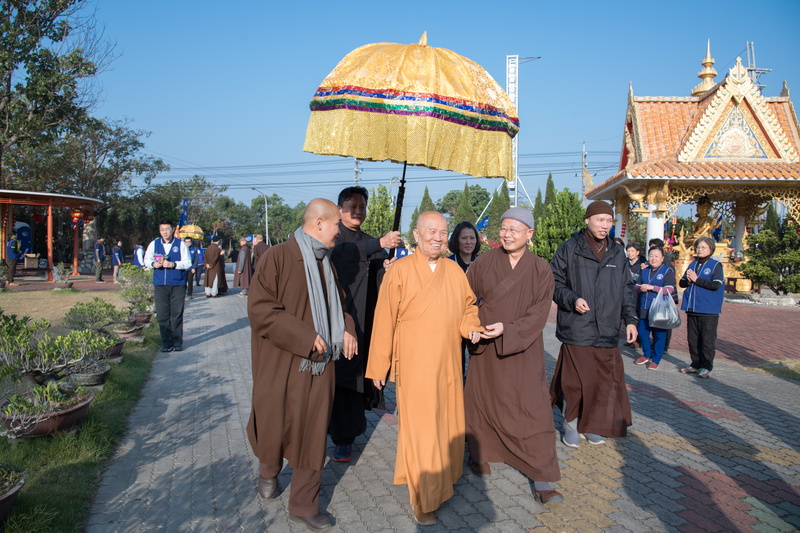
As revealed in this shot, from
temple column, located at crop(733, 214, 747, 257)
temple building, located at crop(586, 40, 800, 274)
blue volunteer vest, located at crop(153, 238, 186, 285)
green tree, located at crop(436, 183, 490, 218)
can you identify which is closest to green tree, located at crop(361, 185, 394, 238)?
temple building, located at crop(586, 40, 800, 274)

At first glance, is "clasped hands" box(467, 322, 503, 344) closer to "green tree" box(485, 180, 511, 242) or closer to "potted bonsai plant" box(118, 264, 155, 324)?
"potted bonsai plant" box(118, 264, 155, 324)

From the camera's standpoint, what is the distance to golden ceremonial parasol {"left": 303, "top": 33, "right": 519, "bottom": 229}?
352 cm

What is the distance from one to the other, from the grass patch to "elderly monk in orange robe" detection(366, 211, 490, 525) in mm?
1978

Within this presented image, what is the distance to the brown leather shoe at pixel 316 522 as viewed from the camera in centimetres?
324

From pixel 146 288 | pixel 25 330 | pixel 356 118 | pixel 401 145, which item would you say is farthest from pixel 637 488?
Answer: pixel 146 288

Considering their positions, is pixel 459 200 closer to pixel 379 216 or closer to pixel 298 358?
pixel 379 216

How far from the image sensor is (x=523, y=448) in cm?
386

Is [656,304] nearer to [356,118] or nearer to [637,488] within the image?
[637,488]

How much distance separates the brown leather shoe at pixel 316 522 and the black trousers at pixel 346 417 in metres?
1.05

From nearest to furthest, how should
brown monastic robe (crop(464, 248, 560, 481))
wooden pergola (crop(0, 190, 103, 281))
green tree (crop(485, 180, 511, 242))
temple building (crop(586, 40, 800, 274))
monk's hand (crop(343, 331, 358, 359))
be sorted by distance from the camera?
monk's hand (crop(343, 331, 358, 359)) → brown monastic robe (crop(464, 248, 560, 481)) → temple building (crop(586, 40, 800, 274)) → wooden pergola (crop(0, 190, 103, 281)) → green tree (crop(485, 180, 511, 242))

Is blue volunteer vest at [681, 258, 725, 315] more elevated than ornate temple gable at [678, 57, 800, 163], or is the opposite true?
ornate temple gable at [678, 57, 800, 163]

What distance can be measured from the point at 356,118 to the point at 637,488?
10.7ft

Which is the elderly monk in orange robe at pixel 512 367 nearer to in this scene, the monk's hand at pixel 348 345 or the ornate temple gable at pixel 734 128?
the monk's hand at pixel 348 345

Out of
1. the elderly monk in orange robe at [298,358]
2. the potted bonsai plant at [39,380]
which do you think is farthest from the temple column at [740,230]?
the potted bonsai plant at [39,380]
